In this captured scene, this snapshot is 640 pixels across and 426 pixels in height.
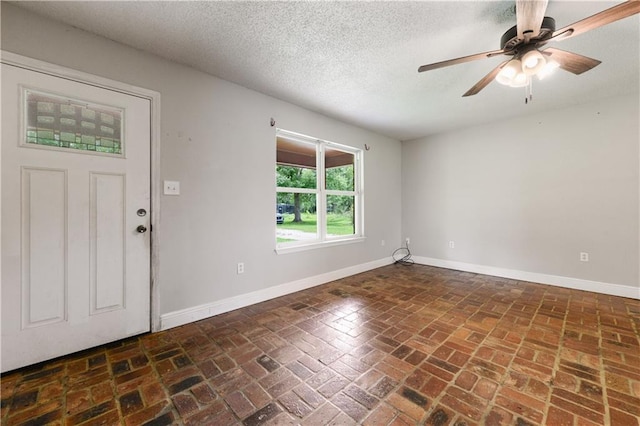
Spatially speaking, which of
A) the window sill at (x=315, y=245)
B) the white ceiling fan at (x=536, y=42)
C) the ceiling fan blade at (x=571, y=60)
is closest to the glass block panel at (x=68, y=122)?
the window sill at (x=315, y=245)

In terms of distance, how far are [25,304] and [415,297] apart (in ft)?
11.4

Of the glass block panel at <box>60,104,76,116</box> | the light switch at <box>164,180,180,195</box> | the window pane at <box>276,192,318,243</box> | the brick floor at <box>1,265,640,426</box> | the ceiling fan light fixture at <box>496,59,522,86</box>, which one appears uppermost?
the ceiling fan light fixture at <box>496,59,522,86</box>

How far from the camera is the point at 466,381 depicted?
1.59m

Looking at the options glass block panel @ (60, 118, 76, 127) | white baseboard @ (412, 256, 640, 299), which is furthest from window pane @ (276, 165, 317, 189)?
white baseboard @ (412, 256, 640, 299)

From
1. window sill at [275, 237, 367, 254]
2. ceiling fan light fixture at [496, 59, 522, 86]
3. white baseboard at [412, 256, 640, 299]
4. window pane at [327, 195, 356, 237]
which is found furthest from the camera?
window pane at [327, 195, 356, 237]

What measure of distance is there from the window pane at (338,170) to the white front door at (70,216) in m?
2.40

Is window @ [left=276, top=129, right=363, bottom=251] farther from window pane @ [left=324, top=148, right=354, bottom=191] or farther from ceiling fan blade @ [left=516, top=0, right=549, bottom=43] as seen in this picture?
ceiling fan blade @ [left=516, top=0, right=549, bottom=43]

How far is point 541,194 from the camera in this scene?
143 inches

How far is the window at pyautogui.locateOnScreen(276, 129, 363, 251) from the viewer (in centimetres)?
335

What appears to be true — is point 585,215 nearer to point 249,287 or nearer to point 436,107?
point 436,107

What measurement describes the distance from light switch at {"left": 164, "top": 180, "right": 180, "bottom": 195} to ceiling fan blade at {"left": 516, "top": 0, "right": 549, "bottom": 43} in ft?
8.92

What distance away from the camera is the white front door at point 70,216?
Result: 170cm

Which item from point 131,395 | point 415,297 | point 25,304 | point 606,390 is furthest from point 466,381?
point 25,304

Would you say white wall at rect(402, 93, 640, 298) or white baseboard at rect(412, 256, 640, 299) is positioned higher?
white wall at rect(402, 93, 640, 298)
